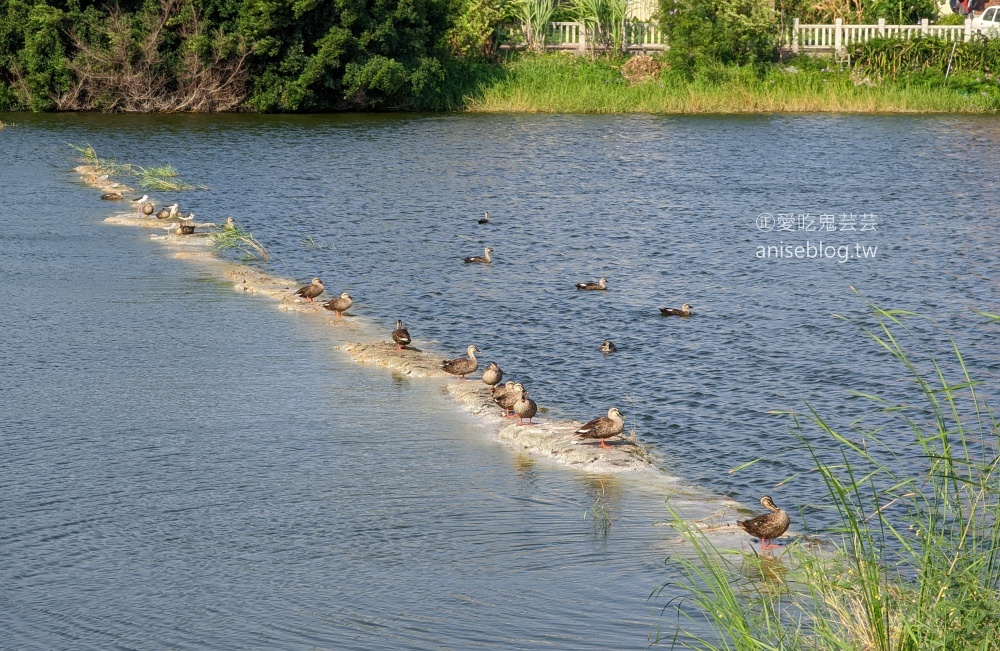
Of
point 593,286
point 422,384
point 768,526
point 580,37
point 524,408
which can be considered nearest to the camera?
point 768,526

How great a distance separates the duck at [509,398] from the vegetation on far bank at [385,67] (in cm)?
3615

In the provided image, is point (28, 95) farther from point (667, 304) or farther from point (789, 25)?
point (667, 304)

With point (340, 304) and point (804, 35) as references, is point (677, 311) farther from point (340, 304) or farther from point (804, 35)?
point (804, 35)

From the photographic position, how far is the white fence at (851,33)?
48344mm

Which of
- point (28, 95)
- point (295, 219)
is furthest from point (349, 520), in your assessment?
point (28, 95)

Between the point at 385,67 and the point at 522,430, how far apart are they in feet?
121

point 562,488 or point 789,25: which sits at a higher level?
point 789,25

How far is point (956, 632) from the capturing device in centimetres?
534

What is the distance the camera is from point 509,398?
39.0ft

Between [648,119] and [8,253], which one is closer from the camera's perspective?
[8,253]

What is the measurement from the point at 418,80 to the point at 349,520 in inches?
1567

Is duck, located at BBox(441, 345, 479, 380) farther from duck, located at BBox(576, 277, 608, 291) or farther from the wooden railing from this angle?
the wooden railing

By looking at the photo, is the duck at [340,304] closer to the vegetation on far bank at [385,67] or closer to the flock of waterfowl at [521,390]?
the flock of waterfowl at [521,390]

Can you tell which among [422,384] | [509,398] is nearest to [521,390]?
[509,398]
